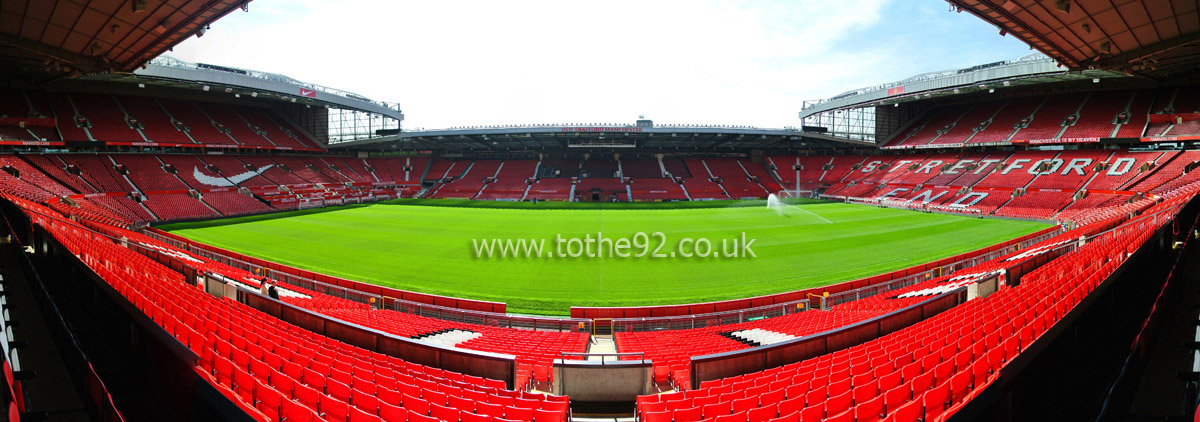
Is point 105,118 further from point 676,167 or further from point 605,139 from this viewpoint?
point 676,167

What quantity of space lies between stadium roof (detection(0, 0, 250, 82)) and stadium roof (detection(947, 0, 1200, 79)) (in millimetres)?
26437

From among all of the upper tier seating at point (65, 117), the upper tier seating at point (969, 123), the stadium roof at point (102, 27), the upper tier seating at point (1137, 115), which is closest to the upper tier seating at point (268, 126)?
the upper tier seating at point (65, 117)

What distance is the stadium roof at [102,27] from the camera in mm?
16047

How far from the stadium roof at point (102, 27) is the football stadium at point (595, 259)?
16 centimetres

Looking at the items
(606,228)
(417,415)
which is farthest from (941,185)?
(417,415)

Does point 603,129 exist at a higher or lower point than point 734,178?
higher

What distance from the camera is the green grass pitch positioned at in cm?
1688

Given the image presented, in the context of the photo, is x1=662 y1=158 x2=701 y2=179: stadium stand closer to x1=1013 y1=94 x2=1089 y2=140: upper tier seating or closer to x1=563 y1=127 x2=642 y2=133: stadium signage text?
x1=563 y1=127 x2=642 y2=133: stadium signage text

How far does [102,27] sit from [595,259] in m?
20.4

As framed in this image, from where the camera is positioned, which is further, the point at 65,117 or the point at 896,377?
the point at 65,117

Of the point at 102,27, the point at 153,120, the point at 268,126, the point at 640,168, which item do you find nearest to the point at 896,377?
the point at 102,27

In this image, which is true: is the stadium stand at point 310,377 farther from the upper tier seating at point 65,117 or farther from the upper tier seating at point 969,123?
the upper tier seating at point 969,123

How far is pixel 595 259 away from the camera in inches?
855

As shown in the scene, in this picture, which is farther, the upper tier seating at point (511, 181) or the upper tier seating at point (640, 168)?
the upper tier seating at point (640, 168)
